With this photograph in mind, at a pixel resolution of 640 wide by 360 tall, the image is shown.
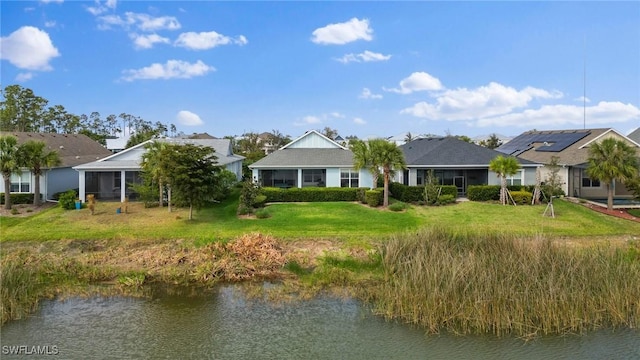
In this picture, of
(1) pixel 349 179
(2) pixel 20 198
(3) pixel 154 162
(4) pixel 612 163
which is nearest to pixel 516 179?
(4) pixel 612 163

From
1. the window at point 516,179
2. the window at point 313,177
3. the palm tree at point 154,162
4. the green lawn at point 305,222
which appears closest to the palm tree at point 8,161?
the green lawn at point 305,222

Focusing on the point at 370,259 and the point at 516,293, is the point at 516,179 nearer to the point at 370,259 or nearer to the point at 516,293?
the point at 370,259

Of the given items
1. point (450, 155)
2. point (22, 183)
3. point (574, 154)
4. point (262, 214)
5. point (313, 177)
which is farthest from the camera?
point (574, 154)

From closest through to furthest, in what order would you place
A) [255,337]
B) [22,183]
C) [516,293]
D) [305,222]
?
[255,337] < [516,293] < [305,222] < [22,183]

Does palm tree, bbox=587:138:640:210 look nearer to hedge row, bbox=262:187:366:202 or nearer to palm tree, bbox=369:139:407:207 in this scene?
palm tree, bbox=369:139:407:207

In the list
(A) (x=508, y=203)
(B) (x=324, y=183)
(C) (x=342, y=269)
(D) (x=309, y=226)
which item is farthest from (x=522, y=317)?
(B) (x=324, y=183)

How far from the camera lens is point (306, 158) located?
34.7 m

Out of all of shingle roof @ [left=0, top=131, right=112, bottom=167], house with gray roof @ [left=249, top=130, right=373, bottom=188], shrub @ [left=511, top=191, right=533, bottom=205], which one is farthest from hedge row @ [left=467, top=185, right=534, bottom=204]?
shingle roof @ [left=0, top=131, right=112, bottom=167]

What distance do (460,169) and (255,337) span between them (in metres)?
24.3

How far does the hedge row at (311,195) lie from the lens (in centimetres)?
3072

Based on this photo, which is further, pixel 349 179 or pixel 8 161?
pixel 349 179

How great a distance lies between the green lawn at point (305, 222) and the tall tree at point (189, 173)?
5.05ft

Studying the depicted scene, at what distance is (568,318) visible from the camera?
41.4 feet
